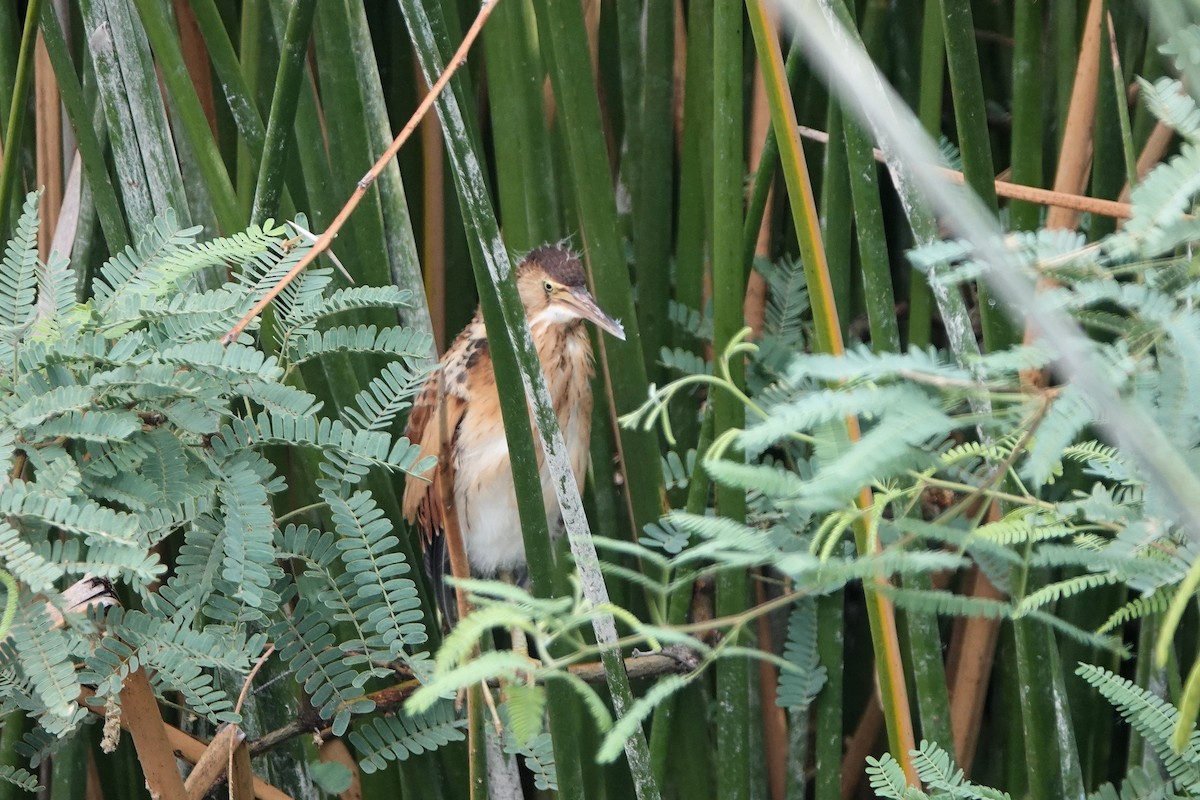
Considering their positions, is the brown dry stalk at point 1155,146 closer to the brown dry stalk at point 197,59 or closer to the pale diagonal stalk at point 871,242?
the pale diagonal stalk at point 871,242

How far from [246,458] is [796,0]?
720mm

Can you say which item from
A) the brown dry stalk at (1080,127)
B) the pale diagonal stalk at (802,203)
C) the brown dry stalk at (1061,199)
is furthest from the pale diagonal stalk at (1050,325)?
the brown dry stalk at (1080,127)

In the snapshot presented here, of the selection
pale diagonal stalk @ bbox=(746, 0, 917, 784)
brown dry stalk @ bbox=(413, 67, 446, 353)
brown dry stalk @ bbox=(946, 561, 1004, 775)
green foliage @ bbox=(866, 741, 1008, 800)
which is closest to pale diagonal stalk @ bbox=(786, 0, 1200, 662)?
pale diagonal stalk @ bbox=(746, 0, 917, 784)

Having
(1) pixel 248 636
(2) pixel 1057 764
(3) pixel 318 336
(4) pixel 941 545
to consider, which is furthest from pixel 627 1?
(2) pixel 1057 764

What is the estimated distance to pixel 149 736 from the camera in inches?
44.7

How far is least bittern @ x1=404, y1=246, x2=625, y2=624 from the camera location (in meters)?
1.88

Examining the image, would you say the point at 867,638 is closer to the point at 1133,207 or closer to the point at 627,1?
the point at 627,1

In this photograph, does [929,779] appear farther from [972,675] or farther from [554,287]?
[554,287]

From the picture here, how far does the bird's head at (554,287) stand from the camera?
1776 mm

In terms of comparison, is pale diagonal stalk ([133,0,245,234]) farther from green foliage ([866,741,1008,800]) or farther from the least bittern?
green foliage ([866,741,1008,800])

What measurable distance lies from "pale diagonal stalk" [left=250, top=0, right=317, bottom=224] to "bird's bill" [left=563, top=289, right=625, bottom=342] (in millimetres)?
408

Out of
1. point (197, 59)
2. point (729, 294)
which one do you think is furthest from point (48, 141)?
point (729, 294)

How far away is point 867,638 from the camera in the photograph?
1746 millimetres

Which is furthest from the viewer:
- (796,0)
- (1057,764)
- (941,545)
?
(941,545)
